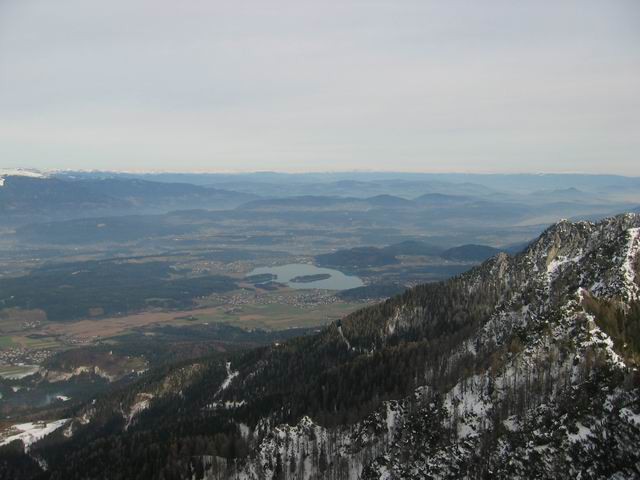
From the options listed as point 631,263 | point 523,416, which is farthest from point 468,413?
point 631,263

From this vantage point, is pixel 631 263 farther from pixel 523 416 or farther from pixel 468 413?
pixel 468 413

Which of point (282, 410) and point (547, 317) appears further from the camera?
point (282, 410)

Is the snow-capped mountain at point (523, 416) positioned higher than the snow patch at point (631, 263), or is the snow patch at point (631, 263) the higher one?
the snow patch at point (631, 263)

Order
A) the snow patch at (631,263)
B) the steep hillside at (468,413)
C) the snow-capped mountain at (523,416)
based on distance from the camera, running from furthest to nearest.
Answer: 1. the snow patch at (631,263)
2. the steep hillside at (468,413)
3. the snow-capped mountain at (523,416)

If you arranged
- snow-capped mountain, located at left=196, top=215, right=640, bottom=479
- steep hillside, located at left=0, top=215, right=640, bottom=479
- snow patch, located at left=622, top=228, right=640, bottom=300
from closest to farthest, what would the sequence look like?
1. snow-capped mountain, located at left=196, top=215, right=640, bottom=479
2. steep hillside, located at left=0, top=215, right=640, bottom=479
3. snow patch, located at left=622, top=228, right=640, bottom=300

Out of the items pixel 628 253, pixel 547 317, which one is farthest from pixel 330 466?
pixel 628 253

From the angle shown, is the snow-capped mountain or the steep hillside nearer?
the snow-capped mountain

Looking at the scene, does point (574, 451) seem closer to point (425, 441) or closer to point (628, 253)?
point (425, 441)

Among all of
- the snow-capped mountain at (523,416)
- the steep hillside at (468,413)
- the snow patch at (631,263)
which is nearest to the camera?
the snow-capped mountain at (523,416)

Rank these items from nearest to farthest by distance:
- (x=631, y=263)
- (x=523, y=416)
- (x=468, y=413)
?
(x=523, y=416) < (x=468, y=413) < (x=631, y=263)

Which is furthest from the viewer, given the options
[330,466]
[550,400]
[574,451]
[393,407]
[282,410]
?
[282,410]

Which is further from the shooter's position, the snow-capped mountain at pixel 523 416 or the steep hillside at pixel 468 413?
the steep hillside at pixel 468 413
